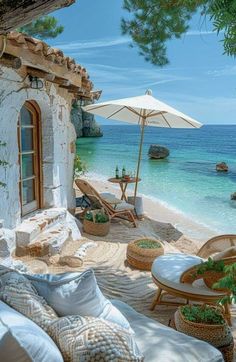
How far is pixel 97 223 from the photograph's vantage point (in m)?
5.75

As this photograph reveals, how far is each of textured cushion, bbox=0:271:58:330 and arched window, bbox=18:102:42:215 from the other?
10.5 ft

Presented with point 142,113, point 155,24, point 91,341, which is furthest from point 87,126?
point 91,341

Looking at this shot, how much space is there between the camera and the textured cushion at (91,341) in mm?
1437

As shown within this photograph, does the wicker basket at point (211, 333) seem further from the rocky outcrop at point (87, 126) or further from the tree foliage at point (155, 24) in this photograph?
the rocky outcrop at point (87, 126)

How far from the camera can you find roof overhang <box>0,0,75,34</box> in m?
1.43

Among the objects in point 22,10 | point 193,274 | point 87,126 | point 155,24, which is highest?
point 87,126

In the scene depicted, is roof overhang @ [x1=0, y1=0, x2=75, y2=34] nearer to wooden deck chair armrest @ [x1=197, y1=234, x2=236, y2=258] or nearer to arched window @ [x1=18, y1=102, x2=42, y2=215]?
wooden deck chair armrest @ [x1=197, y1=234, x2=236, y2=258]

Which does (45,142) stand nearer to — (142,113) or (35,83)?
(35,83)

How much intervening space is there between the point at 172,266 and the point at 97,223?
96.0 inches

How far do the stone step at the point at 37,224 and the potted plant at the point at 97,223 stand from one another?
54 cm

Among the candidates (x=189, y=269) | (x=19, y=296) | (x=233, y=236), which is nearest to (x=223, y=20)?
(x=19, y=296)

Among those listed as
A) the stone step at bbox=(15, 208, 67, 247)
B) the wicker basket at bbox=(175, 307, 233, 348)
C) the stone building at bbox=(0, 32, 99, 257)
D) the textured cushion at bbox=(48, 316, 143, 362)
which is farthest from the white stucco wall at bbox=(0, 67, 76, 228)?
the textured cushion at bbox=(48, 316, 143, 362)

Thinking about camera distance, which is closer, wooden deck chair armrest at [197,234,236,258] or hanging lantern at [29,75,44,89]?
wooden deck chair armrest at [197,234,236,258]

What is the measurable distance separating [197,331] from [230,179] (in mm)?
15725
